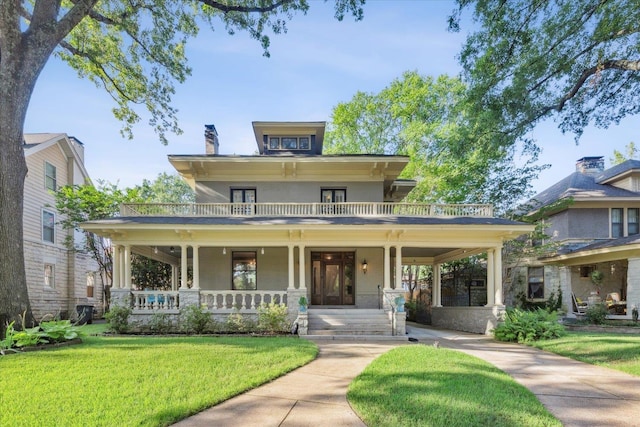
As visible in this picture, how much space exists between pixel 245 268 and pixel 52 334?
24.4 ft

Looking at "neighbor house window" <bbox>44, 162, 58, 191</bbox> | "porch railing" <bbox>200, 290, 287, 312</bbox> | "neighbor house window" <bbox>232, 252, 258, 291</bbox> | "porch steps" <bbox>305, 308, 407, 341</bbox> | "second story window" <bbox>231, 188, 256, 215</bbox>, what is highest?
"neighbor house window" <bbox>44, 162, 58, 191</bbox>

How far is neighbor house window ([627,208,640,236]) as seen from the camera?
714 inches

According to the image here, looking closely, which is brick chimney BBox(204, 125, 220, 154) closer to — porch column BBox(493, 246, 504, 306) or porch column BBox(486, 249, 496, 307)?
porch column BBox(486, 249, 496, 307)

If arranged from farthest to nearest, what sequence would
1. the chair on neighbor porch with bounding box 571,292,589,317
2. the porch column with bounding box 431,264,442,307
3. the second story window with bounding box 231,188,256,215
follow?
the porch column with bounding box 431,264,442,307
the chair on neighbor porch with bounding box 571,292,589,317
the second story window with bounding box 231,188,256,215

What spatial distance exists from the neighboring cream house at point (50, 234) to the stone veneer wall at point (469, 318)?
18586 mm

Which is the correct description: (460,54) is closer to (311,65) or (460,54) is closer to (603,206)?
(311,65)

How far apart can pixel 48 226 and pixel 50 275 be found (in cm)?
263

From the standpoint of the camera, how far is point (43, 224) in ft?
56.5

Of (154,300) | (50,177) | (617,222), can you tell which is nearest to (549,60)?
(617,222)

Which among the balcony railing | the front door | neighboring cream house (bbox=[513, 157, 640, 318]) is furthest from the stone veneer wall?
neighboring cream house (bbox=[513, 157, 640, 318])

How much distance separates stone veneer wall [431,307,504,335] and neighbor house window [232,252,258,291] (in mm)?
8864

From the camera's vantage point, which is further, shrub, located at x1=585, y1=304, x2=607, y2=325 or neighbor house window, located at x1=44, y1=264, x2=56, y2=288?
neighbor house window, located at x1=44, y1=264, x2=56, y2=288

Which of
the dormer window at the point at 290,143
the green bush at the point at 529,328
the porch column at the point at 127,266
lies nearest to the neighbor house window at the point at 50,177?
the porch column at the point at 127,266

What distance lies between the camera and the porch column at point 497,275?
12406mm
